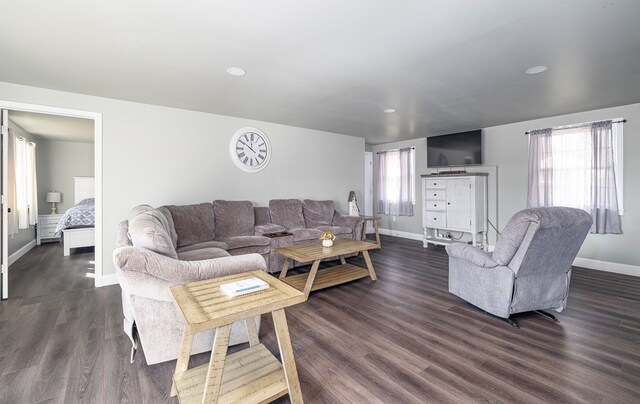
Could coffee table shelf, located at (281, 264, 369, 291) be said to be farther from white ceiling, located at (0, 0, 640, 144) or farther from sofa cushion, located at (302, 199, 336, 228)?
white ceiling, located at (0, 0, 640, 144)

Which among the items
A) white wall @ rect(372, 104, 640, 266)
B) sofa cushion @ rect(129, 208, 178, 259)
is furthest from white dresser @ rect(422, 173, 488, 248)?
sofa cushion @ rect(129, 208, 178, 259)

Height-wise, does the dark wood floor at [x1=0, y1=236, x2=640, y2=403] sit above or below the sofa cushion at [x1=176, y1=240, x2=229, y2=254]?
below

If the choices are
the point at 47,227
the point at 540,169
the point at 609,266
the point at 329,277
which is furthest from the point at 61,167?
the point at 609,266

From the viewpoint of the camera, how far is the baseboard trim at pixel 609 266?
3894 millimetres

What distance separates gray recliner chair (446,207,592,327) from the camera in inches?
91.4

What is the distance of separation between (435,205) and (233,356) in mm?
4845

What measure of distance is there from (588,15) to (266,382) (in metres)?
3.06

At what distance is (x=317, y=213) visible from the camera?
5180 mm

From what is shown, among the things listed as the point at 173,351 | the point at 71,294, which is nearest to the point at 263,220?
the point at 71,294

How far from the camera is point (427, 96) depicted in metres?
3.51

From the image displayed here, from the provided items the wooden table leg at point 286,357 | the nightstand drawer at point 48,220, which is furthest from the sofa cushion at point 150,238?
the nightstand drawer at point 48,220

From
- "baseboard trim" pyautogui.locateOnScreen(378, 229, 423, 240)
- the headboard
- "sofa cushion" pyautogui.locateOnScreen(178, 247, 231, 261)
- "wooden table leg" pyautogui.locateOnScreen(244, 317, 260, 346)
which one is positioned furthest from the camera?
"baseboard trim" pyautogui.locateOnScreen(378, 229, 423, 240)

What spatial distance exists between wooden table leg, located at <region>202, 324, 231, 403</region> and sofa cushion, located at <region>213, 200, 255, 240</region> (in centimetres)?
284

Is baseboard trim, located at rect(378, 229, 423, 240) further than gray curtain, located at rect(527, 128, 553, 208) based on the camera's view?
Yes
